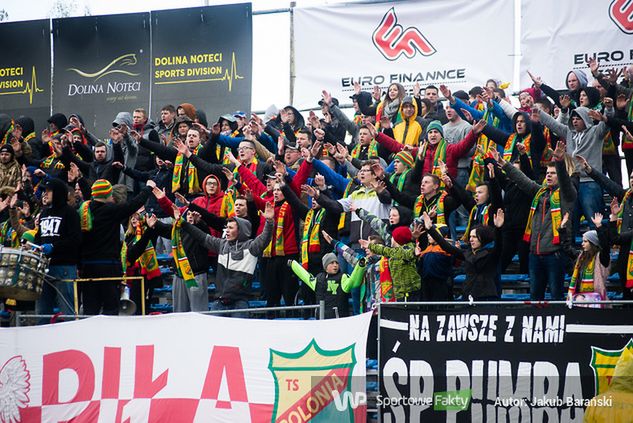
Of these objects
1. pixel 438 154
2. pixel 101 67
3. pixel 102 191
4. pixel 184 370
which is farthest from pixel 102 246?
pixel 101 67

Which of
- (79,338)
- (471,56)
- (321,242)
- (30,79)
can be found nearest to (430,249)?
(321,242)

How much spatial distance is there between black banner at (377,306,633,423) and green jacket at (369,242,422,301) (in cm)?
232

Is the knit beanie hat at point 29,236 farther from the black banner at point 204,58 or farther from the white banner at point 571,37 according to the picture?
the white banner at point 571,37

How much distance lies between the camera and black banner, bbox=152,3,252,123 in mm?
19969

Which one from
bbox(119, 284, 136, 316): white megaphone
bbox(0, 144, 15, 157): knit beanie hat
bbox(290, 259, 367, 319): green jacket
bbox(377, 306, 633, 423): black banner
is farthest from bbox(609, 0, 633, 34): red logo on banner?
bbox(0, 144, 15, 157): knit beanie hat

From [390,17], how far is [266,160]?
413 centimetres

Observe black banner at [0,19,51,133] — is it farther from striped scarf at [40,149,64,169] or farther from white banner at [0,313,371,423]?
white banner at [0,313,371,423]

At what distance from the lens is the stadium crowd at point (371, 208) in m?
13.0

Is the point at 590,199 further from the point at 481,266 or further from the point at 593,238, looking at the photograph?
the point at 481,266

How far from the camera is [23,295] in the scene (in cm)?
1245

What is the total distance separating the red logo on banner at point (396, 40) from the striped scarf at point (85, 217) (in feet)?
Result: 21.4

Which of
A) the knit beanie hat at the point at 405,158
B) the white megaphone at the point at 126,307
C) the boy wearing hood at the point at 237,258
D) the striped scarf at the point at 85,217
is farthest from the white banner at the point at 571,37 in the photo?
the white megaphone at the point at 126,307

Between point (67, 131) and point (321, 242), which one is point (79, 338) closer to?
point (321, 242)

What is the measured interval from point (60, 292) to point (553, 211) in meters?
6.20
